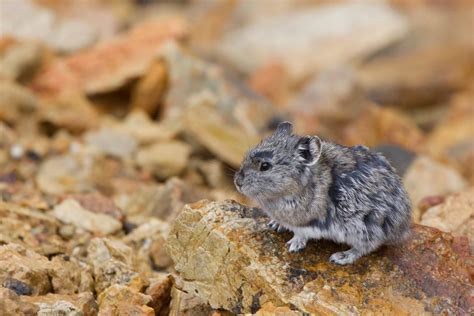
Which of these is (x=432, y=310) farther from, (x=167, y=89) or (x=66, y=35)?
(x=66, y=35)

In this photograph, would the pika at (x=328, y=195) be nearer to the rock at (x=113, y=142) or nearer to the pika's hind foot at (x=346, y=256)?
the pika's hind foot at (x=346, y=256)

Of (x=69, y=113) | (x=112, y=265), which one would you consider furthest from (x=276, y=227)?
(x=69, y=113)

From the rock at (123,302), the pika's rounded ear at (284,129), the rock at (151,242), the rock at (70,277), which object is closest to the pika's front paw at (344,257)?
the pika's rounded ear at (284,129)

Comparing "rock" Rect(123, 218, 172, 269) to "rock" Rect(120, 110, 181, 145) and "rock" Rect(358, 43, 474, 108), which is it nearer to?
"rock" Rect(120, 110, 181, 145)

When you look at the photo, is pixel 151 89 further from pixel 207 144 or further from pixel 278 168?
pixel 278 168

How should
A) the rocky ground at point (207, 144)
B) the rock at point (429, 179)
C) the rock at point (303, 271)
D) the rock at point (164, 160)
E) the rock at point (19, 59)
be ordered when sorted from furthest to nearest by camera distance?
the rock at point (19, 59) < the rock at point (164, 160) < the rock at point (429, 179) < the rocky ground at point (207, 144) < the rock at point (303, 271)

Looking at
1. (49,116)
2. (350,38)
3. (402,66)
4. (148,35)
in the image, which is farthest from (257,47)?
(49,116)
